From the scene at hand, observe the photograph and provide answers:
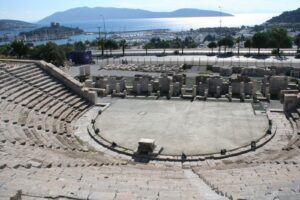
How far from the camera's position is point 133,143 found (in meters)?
22.2

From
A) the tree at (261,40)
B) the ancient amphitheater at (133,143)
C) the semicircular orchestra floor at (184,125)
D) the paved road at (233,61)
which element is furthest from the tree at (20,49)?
the tree at (261,40)

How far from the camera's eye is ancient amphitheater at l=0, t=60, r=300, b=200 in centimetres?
1146

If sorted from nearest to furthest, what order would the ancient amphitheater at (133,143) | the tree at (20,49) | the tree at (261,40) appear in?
the ancient amphitheater at (133,143)
the tree at (20,49)
the tree at (261,40)

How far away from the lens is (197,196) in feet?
35.7

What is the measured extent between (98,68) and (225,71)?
20079 millimetres

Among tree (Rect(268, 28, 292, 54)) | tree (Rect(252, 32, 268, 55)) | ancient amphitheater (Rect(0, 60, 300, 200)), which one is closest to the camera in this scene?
ancient amphitheater (Rect(0, 60, 300, 200))

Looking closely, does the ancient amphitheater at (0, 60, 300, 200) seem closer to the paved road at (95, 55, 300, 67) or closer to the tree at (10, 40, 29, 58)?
the paved road at (95, 55, 300, 67)

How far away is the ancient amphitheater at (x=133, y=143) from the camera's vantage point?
11461 mm

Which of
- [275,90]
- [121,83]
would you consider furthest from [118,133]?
[275,90]

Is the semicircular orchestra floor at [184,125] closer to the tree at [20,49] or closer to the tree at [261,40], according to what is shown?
the tree at [20,49]

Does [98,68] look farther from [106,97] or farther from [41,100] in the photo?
[41,100]

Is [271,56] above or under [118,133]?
above

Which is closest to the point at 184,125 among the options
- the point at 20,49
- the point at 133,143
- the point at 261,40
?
the point at 133,143

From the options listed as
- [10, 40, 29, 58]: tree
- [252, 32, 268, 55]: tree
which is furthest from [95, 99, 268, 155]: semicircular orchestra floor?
[252, 32, 268, 55]: tree
